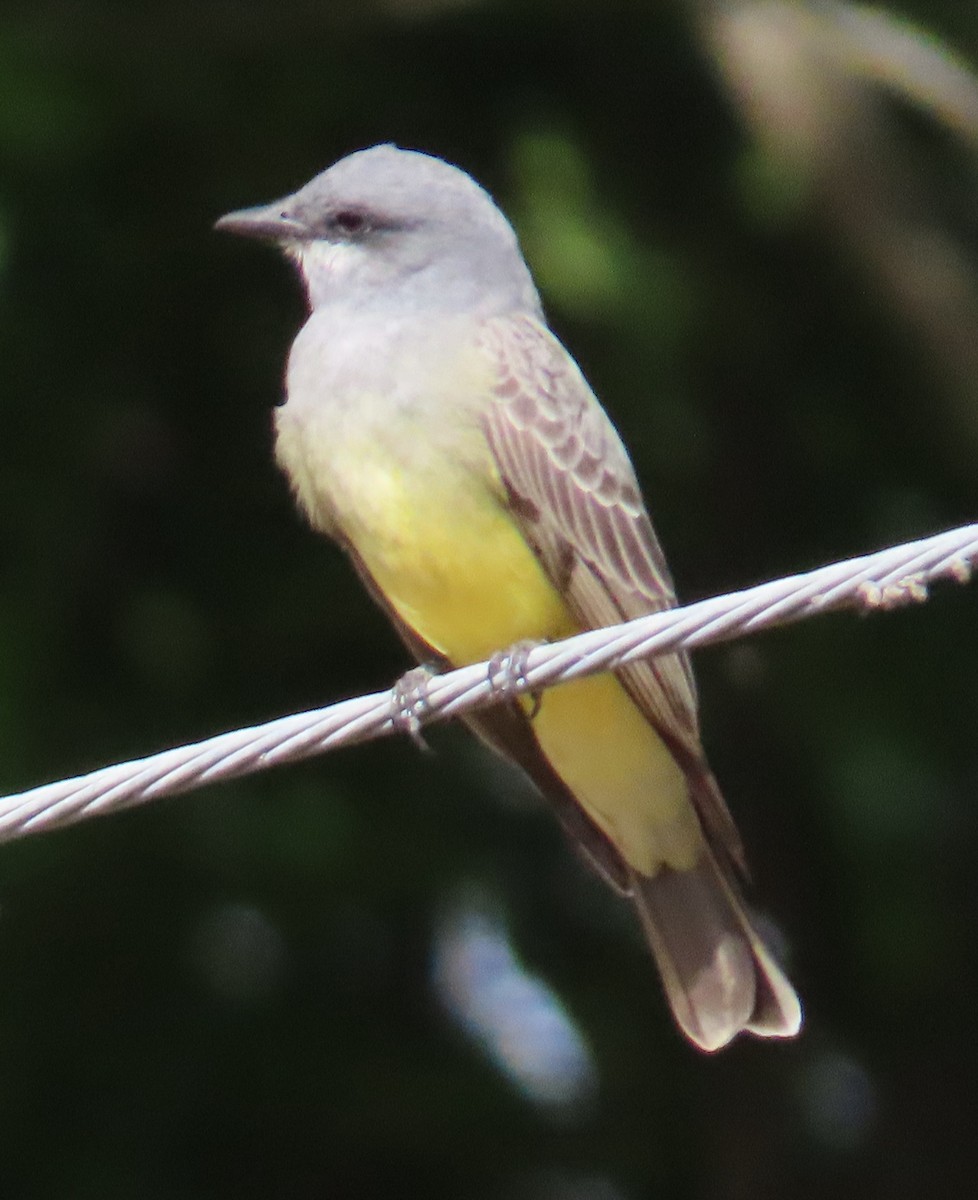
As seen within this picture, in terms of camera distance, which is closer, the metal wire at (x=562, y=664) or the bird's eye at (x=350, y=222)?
the metal wire at (x=562, y=664)

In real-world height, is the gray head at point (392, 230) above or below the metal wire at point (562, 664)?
above

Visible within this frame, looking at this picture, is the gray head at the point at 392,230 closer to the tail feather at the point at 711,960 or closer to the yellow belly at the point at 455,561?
the yellow belly at the point at 455,561

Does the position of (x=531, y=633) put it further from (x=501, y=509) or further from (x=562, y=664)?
(x=562, y=664)

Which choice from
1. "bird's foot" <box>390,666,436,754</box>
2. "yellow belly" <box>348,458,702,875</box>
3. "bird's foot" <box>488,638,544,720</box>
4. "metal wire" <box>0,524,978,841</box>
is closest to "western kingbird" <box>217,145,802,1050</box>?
"yellow belly" <box>348,458,702,875</box>

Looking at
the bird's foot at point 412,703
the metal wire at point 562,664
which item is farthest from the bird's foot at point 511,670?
the bird's foot at point 412,703

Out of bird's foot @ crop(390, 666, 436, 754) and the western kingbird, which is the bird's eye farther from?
bird's foot @ crop(390, 666, 436, 754)

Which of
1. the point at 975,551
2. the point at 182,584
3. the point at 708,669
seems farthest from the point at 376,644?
the point at 975,551
